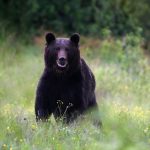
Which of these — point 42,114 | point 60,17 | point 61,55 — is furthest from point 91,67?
point 60,17

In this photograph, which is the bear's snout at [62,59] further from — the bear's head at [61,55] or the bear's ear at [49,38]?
the bear's ear at [49,38]

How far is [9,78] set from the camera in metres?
15.6

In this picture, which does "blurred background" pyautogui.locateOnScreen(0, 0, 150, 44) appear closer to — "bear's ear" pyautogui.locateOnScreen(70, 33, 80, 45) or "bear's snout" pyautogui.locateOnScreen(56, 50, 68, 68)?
"bear's ear" pyautogui.locateOnScreen(70, 33, 80, 45)

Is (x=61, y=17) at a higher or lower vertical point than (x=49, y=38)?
lower

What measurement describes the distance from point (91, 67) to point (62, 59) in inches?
303

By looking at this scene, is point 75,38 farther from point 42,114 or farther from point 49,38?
point 42,114

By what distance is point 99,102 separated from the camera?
12.9 m

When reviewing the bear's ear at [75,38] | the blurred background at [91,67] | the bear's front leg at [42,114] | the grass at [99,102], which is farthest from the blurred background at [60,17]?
the bear's front leg at [42,114]

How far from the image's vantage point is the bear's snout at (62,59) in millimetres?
9641

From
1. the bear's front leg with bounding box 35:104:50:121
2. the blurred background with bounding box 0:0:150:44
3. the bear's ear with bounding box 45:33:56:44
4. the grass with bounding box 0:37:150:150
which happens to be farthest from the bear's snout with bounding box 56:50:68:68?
the blurred background with bounding box 0:0:150:44

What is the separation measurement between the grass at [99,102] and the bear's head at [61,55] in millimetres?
821

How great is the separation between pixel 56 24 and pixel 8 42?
6016 millimetres

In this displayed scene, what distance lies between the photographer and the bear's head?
970cm

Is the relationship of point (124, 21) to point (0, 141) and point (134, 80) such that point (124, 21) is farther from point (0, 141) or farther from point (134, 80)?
point (0, 141)
